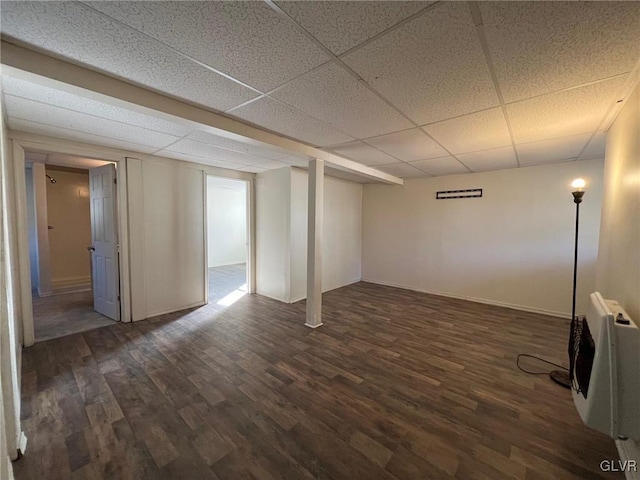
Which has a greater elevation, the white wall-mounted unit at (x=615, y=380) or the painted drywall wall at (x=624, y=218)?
the painted drywall wall at (x=624, y=218)

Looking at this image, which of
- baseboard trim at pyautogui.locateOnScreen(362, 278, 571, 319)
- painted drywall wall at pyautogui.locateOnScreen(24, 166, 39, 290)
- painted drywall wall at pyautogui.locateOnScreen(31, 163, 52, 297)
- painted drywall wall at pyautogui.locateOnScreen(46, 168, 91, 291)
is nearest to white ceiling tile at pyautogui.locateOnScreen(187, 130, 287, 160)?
baseboard trim at pyautogui.locateOnScreen(362, 278, 571, 319)

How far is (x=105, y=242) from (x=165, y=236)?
0.79 metres

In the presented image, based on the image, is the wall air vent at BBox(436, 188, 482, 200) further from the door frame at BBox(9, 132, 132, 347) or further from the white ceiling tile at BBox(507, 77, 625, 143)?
the door frame at BBox(9, 132, 132, 347)

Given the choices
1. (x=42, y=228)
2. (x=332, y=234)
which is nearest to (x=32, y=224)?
(x=42, y=228)

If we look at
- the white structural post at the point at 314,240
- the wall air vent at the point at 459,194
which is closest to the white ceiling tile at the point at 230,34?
the white structural post at the point at 314,240

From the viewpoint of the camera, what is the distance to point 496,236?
179 inches

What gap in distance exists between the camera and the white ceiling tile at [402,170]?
427 centimetres

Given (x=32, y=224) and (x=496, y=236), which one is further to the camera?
(x=32, y=224)

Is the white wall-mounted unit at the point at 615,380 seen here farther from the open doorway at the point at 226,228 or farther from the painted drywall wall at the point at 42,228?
the painted drywall wall at the point at 42,228

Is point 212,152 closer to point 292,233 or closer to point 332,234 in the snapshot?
point 292,233

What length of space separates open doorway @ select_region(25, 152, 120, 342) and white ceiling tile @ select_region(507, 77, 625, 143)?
188 inches

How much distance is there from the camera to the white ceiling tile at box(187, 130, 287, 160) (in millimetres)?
2775

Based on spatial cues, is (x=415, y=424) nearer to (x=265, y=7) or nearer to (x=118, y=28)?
(x=265, y=7)

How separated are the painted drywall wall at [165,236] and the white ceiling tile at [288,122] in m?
2.26
